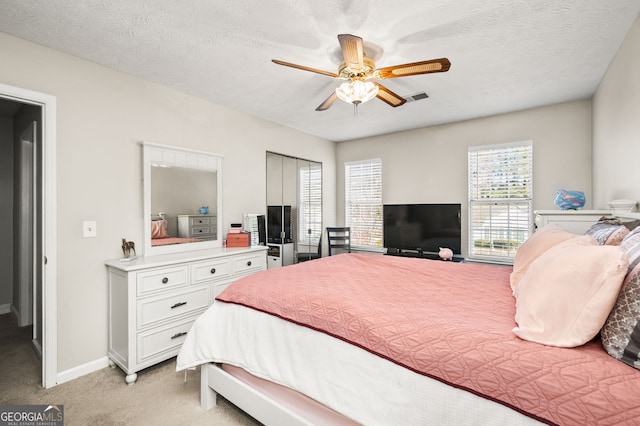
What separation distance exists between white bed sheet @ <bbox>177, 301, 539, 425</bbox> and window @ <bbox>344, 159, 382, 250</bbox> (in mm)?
3551

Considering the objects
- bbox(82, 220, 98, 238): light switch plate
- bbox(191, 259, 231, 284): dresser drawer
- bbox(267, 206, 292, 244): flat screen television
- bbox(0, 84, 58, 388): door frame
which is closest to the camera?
bbox(0, 84, 58, 388): door frame

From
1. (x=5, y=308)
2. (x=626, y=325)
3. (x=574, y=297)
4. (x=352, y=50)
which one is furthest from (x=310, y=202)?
(x=5, y=308)

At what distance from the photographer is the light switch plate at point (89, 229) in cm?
239

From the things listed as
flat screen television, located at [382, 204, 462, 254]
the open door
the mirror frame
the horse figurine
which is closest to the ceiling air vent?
flat screen television, located at [382, 204, 462, 254]

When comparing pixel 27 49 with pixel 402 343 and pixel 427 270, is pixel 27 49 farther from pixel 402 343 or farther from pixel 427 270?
pixel 427 270

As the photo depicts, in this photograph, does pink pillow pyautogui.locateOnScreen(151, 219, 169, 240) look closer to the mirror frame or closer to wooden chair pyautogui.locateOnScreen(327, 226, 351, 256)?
the mirror frame

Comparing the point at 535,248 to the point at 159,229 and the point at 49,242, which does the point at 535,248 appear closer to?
the point at 159,229

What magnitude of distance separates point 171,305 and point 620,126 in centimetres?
401

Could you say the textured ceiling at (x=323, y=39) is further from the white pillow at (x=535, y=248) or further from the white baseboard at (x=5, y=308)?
the white baseboard at (x=5, y=308)

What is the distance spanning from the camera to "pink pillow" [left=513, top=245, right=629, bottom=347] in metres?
0.95

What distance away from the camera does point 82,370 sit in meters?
2.35

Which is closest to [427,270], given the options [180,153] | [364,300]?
[364,300]

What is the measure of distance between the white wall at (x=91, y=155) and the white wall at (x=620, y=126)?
150 inches

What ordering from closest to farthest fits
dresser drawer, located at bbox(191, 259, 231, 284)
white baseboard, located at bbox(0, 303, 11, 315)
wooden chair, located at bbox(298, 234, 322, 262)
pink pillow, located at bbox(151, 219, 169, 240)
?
1. dresser drawer, located at bbox(191, 259, 231, 284)
2. pink pillow, located at bbox(151, 219, 169, 240)
3. white baseboard, located at bbox(0, 303, 11, 315)
4. wooden chair, located at bbox(298, 234, 322, 262)
